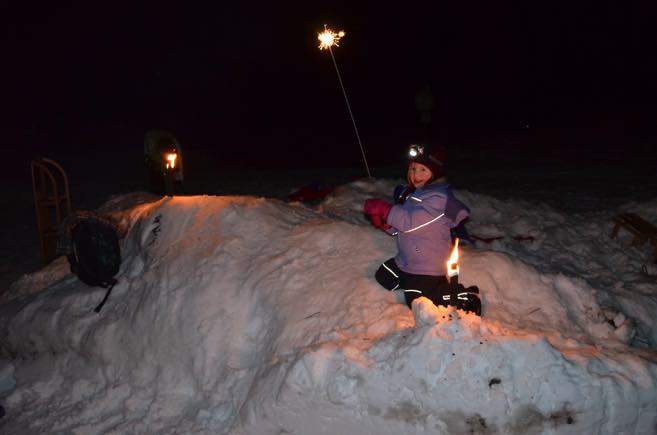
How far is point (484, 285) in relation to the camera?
470 centimetres

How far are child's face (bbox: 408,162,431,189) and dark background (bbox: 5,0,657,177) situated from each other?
1213cm

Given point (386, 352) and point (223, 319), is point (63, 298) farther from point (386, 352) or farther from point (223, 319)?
point (386, 352)

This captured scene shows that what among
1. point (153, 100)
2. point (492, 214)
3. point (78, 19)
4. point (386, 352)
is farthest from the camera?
point (78, 19)

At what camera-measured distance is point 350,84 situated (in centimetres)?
3145

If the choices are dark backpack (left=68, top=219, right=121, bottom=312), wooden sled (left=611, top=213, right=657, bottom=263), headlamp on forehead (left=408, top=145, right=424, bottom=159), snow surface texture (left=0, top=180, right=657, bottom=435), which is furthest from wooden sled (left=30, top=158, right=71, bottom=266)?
wooden sled (left=611, top=213, right=657, bottom=263)

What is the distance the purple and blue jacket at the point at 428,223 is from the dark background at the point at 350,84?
12.2 m

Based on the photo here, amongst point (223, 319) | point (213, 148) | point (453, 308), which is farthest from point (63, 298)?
point (213, 148)

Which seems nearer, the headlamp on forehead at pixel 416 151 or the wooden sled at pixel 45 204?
the headlamp on forehead at pixel 416 151

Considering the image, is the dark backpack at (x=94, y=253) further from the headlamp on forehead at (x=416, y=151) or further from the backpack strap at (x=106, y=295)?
the headlamp on forehead at (x=416, y=151)

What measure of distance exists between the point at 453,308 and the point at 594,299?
79.6 inches

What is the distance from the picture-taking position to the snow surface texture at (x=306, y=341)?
3.45 meters

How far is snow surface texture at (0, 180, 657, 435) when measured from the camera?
11.3 feet

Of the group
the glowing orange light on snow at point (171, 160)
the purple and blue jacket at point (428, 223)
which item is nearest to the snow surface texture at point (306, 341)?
the purple and blue jacket at point (428, 223)

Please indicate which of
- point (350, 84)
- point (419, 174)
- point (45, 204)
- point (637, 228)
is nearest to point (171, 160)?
point (45, 204)
